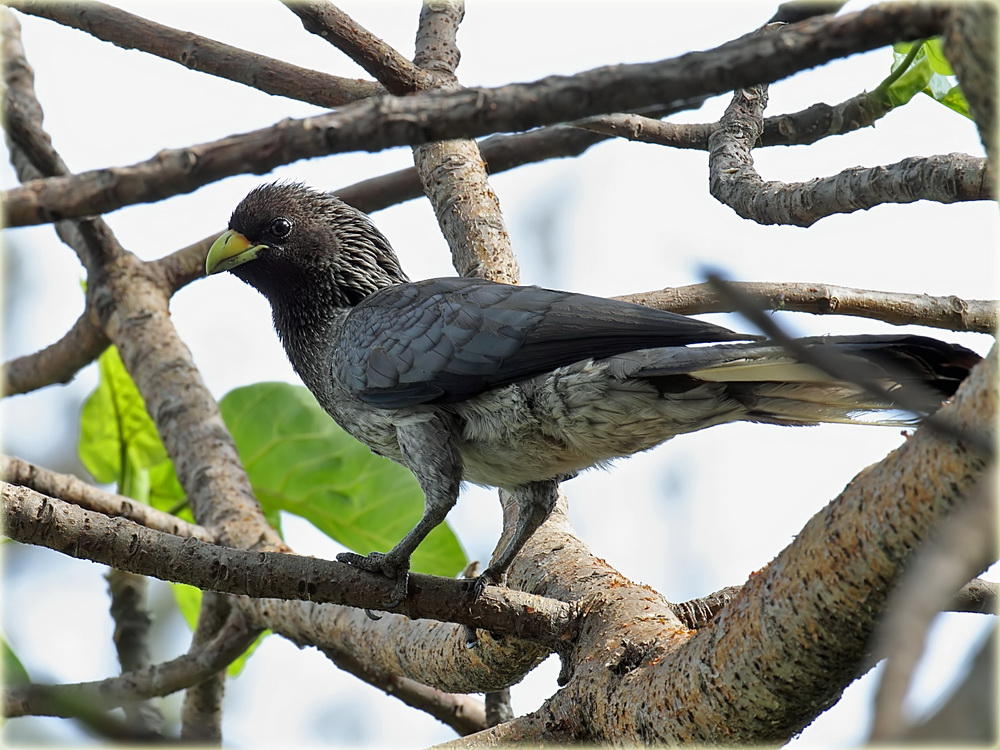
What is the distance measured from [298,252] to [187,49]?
99 cm

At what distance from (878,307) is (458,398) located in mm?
1810

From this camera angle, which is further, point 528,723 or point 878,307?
point 878,307

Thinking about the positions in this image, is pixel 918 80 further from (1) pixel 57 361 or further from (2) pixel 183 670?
(1) pixel 57 361

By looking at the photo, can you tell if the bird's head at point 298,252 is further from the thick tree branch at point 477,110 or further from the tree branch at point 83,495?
the thick tree branch at point 477,110

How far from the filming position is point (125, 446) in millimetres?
5547

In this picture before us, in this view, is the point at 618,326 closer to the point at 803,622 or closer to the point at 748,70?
the point at 803,622

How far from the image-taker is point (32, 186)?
1718mm

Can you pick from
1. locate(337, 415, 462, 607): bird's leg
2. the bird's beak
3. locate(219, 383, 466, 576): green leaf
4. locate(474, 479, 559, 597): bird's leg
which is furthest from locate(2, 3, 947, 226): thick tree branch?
locate(219, 383, 466, 576): green leaf

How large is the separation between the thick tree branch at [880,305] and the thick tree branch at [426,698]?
196 cm

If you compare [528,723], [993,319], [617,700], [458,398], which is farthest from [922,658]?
[993,319]

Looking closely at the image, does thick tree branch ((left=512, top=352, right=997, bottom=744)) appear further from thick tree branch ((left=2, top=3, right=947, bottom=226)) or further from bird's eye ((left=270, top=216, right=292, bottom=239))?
bird's eye ((left=270, top=216, right=292, bottom=239))

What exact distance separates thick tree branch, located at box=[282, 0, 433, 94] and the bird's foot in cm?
235

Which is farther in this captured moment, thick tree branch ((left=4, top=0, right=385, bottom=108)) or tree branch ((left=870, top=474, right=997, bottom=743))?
thick tree branch ((left=4, top=0, right=385, bottom=108))

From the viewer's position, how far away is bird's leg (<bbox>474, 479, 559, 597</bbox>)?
154 inches
